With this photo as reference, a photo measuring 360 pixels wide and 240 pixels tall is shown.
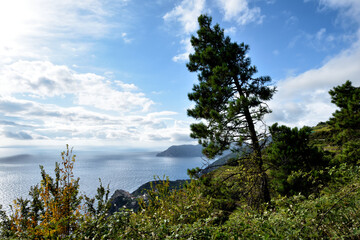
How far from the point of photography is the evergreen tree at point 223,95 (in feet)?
28.6

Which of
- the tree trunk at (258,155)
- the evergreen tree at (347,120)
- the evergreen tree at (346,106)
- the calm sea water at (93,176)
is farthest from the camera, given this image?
the calm sea water at (93,176)

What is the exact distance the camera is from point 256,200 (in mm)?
8195

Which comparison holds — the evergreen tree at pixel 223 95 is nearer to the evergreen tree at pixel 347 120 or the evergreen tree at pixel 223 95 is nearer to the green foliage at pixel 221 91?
the green foliage at pixel 221 91

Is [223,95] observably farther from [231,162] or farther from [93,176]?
[93,176]

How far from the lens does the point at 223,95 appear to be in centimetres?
922

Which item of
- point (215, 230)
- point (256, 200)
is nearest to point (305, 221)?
point (215, 230)

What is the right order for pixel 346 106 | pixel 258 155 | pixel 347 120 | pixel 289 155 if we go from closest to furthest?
pixel 258 155 < pixel 289 155 < pixel 347 120 < pixel 346 106

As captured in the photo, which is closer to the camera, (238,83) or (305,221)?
(305,221)

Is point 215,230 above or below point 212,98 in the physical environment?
below

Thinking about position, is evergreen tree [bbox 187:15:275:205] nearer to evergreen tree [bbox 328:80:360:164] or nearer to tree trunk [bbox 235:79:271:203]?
tree trunk [bbox 235:79:271:203]

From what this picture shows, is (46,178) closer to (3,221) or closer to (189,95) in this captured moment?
(3,221)

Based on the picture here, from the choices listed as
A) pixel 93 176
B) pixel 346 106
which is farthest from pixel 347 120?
pixel 93 176

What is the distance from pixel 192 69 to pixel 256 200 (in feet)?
26.4

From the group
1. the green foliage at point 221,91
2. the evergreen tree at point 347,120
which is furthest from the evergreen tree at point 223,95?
the evergreen tree at point 347,120
